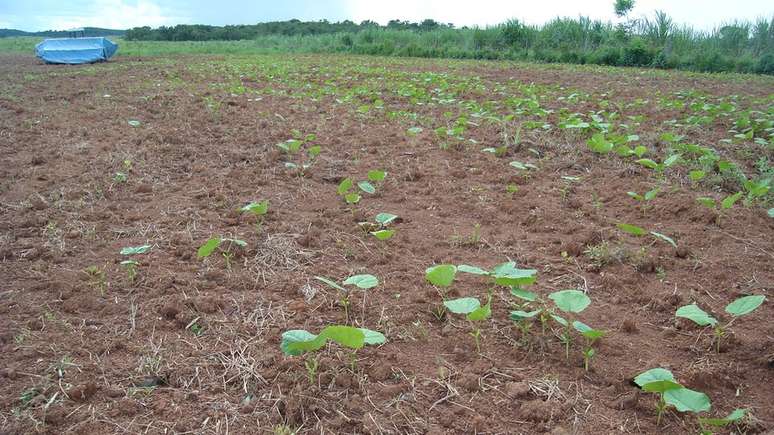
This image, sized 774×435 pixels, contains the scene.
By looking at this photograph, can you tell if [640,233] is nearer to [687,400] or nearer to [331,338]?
[687,400]

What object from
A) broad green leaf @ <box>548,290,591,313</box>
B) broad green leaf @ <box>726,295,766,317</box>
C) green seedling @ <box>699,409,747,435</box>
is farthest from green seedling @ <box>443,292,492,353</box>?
Result: broad green leaf @ <box>726,295,766,317</box>

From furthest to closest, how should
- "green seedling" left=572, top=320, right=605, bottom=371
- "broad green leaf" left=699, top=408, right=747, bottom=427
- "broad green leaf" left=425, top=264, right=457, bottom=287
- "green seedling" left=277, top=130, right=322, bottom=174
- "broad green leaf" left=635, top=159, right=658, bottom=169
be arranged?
"green seedling" left=277, top=130, right=322, bottom=174 < "broad green leaf" left=635, top=159, right=658, bottom=169 < "broad green leaf" left=425, top=264, right=457, bottom=287 < "green seedling" left=572, top=320, right=605, bottom=371 < "broad green leaf" left=699, top=408, right=747, bottom=427

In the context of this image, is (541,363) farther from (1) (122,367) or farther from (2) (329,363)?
(1) (122,367)

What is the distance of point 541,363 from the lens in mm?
1810

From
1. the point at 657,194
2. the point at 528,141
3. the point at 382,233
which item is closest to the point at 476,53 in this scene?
the point at 528,141

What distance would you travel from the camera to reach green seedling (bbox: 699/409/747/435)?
1409mm

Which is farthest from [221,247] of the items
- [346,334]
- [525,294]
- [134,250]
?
[525,294]

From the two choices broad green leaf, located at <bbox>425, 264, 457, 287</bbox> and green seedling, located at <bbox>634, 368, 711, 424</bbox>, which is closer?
green seedling, located at <bbox>634, 368, 711, 424</bbox>

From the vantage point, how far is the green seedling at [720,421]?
1.41 m

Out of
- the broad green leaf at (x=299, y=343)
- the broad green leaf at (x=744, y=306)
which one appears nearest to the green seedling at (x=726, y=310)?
the broad green leaf at (x=744, y=306)

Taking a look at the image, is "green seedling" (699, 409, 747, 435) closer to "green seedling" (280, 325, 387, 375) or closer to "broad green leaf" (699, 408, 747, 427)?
"broad green leaf" (699, 408, 747, 427)

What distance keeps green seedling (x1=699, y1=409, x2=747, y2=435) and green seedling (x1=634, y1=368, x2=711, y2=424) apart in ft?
0.12

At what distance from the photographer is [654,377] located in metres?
1.57

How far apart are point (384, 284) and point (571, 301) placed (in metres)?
0.84
